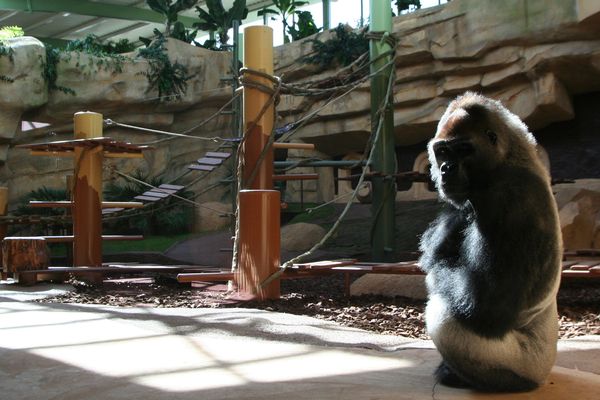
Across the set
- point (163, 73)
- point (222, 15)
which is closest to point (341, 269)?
point (163, 73)

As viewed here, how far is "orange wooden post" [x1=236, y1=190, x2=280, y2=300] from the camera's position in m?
Answer: 5.15

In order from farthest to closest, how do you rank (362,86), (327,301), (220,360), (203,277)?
(362,86) < (327,301) < (203,277) < (220,360)

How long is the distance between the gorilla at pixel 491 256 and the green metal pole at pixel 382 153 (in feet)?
17.6

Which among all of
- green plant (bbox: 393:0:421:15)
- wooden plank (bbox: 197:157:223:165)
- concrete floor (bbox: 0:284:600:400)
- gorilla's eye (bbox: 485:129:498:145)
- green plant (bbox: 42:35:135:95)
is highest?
green plant (bbox: 393:0:421:15)

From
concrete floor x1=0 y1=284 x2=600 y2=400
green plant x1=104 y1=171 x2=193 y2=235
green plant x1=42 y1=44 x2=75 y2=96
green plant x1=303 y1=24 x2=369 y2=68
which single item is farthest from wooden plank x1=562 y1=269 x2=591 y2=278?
green plant x1=42 y1=44 x2=75 y2=96

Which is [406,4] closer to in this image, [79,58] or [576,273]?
[79,58]

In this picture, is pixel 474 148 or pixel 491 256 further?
pixel 474 148

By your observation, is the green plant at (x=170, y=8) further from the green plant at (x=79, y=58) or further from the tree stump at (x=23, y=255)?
the tree stump at (x=23, y=255)

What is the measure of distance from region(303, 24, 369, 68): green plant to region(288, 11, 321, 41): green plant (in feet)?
9.79

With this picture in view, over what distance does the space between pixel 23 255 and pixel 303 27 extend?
12.7 meters

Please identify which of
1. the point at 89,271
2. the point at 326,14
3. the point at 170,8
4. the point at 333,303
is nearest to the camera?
the point at 333,303

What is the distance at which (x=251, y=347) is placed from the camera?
10.7 feet

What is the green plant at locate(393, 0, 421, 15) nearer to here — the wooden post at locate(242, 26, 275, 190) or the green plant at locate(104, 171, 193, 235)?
the green plant at locate(104, 171, 193, 235)

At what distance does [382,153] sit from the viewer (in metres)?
8.16
